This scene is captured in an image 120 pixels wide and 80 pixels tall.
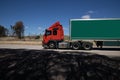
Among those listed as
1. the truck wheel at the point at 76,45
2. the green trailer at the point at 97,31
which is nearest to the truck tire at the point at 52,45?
the truck wheel at the point at 76,45

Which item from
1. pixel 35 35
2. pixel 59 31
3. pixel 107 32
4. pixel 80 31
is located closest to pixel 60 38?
pixel 59 31

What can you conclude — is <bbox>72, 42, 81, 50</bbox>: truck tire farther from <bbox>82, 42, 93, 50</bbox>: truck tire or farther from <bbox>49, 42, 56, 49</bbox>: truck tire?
<bbox>49, 42, 56, 49</bbox>: truck tire

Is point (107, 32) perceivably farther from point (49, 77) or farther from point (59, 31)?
point (49, 77)

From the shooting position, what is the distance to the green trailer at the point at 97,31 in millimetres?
20609

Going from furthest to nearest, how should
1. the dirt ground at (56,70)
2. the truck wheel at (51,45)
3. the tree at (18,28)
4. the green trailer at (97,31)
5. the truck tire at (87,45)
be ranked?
1. the tree at (18,28)
2. the truck wheel at (51,45)
3. the truck tire at (87,45)
4. the green trailer at (97,31)
5. the dirt ground at (56,70)

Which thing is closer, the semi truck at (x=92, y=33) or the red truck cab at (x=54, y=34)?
the semi truck at (x=92, y=33)

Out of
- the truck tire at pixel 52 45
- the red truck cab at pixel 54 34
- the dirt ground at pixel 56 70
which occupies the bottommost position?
the dirt ground at pixel 56 70

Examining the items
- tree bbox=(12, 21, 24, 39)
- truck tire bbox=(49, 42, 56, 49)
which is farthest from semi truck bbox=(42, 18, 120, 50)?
tree bbox=(12, 21, 24, 39)

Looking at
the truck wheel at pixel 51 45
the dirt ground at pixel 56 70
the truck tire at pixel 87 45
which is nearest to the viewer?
the dirt ground at pixel 56 70

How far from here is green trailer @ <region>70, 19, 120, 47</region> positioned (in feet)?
67.6

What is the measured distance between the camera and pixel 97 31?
2088cm

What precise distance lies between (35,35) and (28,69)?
76846mm

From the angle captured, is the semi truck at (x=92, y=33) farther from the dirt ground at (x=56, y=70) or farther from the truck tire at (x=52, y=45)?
the dirt ground at (x=56, y=70)

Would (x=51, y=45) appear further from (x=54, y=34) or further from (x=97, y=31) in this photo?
(x=97, y=31)
